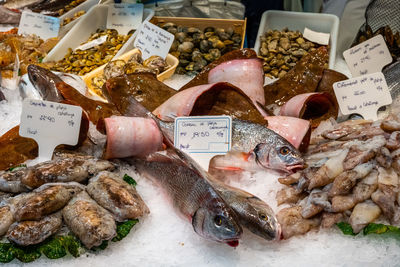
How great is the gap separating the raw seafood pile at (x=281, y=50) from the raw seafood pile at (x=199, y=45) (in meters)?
0.25

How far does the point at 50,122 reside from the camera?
2463 millimetres

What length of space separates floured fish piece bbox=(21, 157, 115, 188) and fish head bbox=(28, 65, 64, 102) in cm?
58

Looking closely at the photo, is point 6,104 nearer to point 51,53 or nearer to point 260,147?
point 51,53

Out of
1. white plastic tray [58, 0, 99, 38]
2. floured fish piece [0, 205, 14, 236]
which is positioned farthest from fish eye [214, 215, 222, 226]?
white plastic tray [58, 0, 99, 38]

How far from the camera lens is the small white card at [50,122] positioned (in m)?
2.46

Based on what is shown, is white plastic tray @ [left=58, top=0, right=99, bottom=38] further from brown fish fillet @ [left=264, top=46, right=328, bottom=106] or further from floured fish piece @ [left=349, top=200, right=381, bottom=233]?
floured fish piece @ [left=349, top=200, right=381, bottom=233]

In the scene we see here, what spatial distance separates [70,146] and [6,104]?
1043mm

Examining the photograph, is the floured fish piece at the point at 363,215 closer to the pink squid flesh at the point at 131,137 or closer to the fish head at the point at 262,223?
the fish head at the point at 262,223

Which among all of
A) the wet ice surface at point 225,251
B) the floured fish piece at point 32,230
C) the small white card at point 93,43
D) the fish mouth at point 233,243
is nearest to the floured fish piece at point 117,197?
the wet ice surface at point 225,251

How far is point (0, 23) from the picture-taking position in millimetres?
4734

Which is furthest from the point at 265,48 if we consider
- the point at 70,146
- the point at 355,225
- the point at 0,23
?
the point at 0,23

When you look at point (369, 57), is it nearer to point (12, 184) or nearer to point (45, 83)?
point (45, 83)

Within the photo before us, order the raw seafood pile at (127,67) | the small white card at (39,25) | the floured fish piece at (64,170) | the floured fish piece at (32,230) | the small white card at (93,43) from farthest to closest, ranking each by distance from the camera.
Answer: the small white card at (39,25) → the small white card at (93,43) → the raw seafood pile at (127,67) → the floured fish piece at (64,170) → the floured fish piece at (32,230)

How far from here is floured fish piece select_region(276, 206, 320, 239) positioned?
6.44 feet
